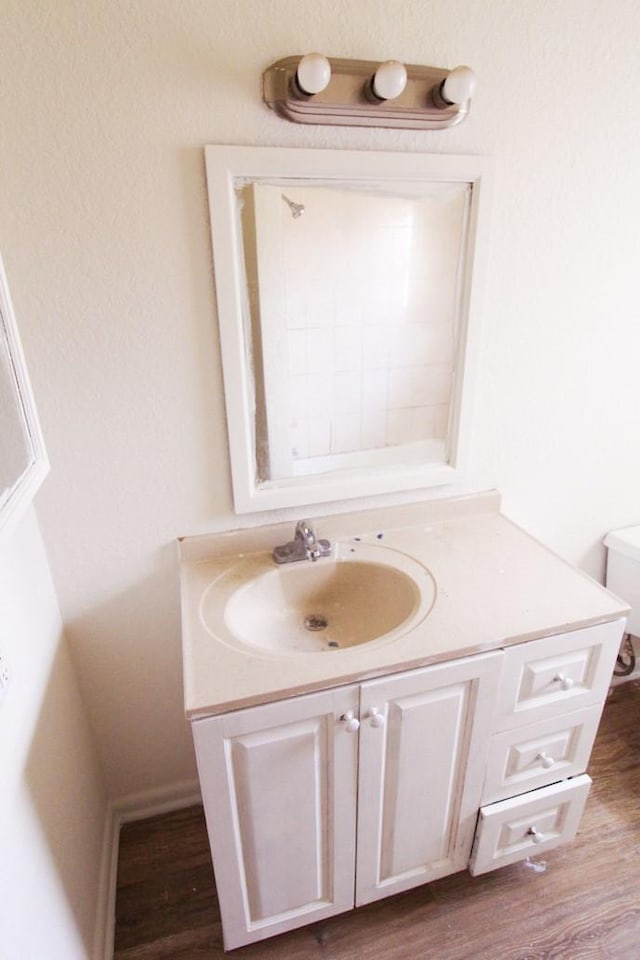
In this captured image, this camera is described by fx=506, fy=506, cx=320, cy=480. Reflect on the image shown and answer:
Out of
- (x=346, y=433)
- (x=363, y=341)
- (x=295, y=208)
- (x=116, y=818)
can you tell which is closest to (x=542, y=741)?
(x=346, y=433)

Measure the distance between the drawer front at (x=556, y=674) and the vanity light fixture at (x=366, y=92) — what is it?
1.08m

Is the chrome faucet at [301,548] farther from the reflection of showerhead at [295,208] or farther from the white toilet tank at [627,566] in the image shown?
the white toilet tank at [627,566]

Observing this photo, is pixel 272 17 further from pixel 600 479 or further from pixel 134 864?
pixel 134 864

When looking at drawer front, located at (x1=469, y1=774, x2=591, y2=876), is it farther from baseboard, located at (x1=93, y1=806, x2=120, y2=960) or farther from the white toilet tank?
baseboard, located at (x1=93, y1=806, x2=120, y2=960)

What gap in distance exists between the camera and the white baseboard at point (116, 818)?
118 cm

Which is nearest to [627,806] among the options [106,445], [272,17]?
[106,445]

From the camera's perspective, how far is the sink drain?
1.23 m

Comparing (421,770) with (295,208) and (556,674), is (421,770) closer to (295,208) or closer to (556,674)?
(556,674)

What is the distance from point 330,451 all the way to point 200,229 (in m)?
0.56

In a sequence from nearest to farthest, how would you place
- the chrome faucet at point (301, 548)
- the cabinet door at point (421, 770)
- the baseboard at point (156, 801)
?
the cabinet door at point (421, 770), the chrome faucet at point (301, 548), the baseboard at point (156, 801)

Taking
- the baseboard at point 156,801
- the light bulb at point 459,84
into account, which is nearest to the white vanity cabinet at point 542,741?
the baseboard at point 156,801

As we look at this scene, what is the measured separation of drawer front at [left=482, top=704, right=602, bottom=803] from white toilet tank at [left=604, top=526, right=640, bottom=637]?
1.89 feet

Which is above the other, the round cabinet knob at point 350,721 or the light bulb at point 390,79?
the light bulb at point 390,79

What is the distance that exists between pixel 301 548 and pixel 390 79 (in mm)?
951
